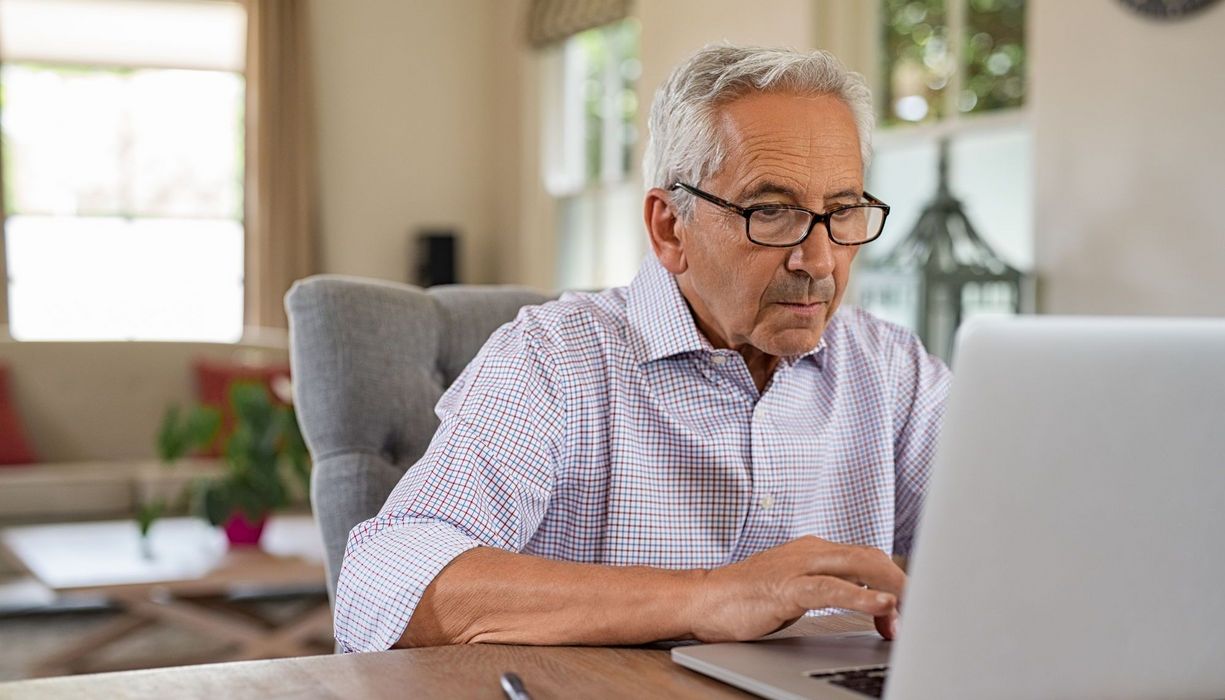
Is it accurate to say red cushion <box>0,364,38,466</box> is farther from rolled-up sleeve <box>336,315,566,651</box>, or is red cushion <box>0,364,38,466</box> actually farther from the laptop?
the laptop

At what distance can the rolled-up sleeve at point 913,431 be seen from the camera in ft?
5.11

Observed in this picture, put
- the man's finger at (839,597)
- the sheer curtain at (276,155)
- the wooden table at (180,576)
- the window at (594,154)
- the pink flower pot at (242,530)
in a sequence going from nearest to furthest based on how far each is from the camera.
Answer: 1. the man's finger at (839,597)
2. the wooden table at (180,576)
3. the pink flower pot at (242,530)
4. the window at (594,154)
5. the sheer curtain at (276,155)

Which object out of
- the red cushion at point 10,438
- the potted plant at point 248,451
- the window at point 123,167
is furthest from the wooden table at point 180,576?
the window at point 123,167

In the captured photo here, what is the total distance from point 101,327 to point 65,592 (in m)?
4.02

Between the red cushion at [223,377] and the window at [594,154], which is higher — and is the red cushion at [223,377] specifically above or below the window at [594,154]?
below

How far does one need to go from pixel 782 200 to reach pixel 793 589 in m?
0.49

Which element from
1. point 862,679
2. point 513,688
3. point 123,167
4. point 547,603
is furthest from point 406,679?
point 123,167

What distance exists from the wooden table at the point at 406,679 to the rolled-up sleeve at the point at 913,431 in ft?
2.11

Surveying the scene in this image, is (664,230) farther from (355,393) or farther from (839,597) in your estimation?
(839,597)

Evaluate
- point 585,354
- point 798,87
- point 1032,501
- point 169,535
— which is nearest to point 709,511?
point 585,354

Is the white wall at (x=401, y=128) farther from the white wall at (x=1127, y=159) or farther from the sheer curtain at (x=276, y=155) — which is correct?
the white wall at (x=1127, y=159)

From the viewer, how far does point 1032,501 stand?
0.71 m

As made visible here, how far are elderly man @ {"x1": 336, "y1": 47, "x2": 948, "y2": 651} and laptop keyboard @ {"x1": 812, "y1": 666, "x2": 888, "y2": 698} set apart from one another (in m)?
0.38

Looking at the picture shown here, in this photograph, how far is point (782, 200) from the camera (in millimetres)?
1346
